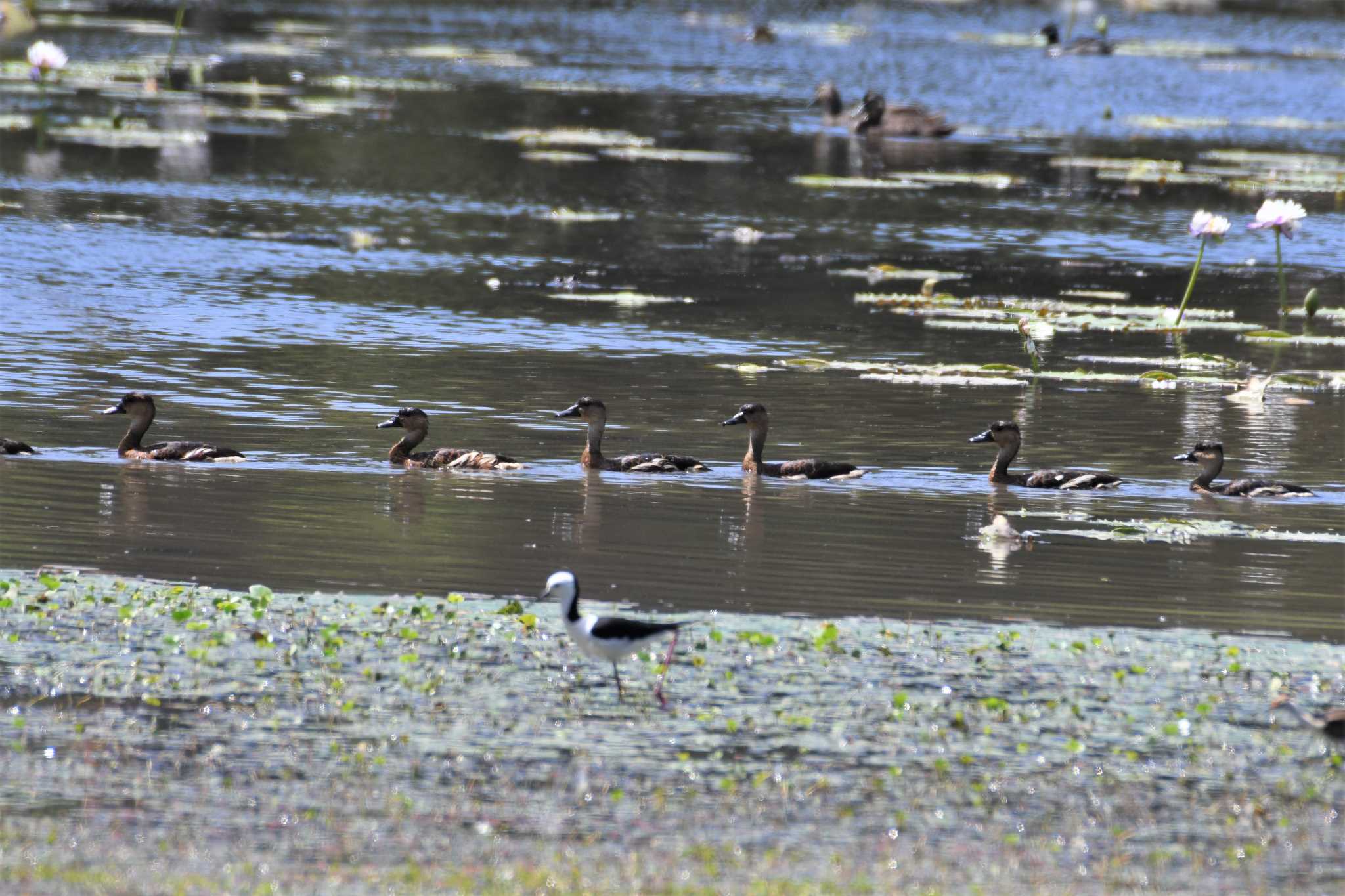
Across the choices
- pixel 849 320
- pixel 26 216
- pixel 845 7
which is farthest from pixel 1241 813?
pixel 845 7

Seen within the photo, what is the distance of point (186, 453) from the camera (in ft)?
54.9

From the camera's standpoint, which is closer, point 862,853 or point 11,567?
point 862,853

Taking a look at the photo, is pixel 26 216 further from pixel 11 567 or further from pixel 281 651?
pixel 281 651

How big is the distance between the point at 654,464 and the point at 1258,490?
466 cm

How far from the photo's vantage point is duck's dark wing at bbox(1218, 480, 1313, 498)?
1656 centimetres

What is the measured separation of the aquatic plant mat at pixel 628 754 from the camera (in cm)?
805

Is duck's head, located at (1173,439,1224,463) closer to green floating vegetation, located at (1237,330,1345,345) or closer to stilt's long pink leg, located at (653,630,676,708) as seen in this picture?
green floating vegetation, located at (1237,330,1345,345)

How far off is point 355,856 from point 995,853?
2.45 meters

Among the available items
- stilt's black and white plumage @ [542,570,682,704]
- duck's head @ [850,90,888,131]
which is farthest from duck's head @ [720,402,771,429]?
duck's head @ [850,90,888,131]

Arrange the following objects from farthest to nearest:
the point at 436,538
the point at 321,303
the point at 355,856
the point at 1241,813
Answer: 1. the point at 321,303
2. the point at 436,538
3. the point at 1241,813
4. the point at 355,856

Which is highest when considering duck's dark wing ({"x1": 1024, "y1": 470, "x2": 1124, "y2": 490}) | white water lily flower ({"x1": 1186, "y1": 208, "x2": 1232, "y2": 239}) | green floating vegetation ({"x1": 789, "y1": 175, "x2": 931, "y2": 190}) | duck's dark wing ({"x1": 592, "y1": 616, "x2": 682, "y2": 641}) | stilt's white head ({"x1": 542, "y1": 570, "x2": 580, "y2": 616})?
white water lily flower ({"x1": 1186, "y1": 208, "x2": 1232, "y2": 239})

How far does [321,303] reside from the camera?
24.6 m

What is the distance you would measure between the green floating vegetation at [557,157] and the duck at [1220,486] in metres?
21.8

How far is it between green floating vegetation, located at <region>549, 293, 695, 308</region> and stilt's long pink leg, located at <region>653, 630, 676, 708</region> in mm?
14601
